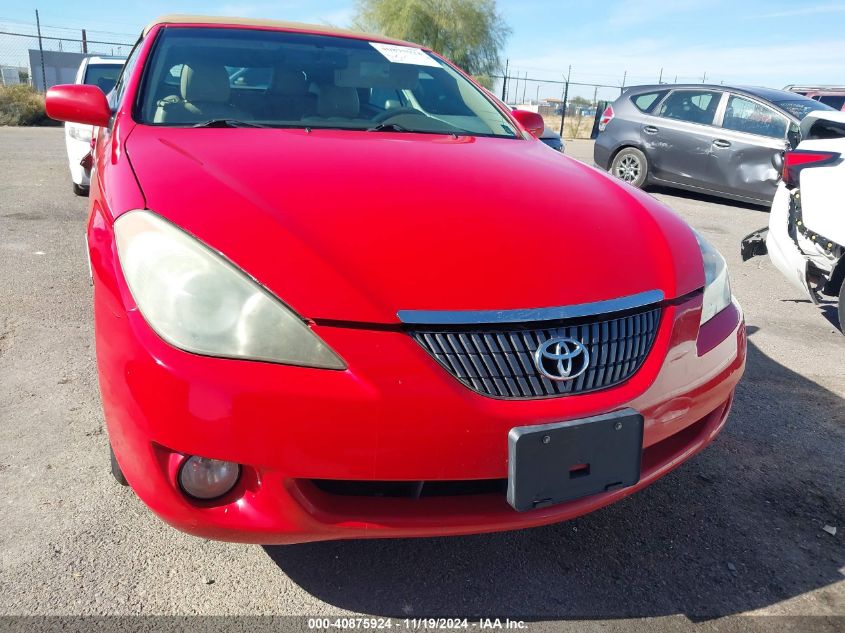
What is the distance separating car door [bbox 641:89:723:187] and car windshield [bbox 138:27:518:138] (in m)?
5.68

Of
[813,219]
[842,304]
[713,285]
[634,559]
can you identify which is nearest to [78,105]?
[713,285]

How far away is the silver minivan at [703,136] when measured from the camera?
754 centimetres

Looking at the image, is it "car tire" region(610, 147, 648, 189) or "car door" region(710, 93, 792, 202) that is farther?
"car tire" region(610, 147, 648, 189)

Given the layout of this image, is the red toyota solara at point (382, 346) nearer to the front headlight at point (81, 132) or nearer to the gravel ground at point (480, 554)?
the gravel ground at point (480, 554)

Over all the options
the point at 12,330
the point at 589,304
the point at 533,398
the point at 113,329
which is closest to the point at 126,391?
the point at 113,329

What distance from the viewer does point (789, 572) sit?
189 centimetres

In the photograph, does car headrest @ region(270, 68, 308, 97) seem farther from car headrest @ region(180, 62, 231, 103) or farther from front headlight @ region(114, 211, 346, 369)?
front headlight @ region(114, 211, 346, 369)

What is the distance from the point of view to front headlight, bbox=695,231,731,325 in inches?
73.7

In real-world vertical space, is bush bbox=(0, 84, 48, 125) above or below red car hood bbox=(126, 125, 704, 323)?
below

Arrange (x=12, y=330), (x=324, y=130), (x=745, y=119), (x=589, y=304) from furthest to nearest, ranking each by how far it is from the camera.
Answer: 1. (x=745, y=119)
2. (x=12, y=330)
3. (x=324, y=130)
4. (x=589, y=304)

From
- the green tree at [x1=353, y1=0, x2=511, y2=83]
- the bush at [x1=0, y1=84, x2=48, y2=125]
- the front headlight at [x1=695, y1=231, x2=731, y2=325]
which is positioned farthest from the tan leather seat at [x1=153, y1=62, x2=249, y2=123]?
the green tree at [x1=353, y1=0, x2=511, y2=83]

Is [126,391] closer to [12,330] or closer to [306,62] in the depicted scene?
[306,62]

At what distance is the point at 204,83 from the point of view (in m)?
2.44

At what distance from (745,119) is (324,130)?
685 cm
